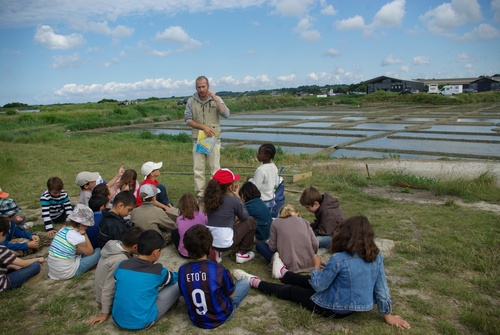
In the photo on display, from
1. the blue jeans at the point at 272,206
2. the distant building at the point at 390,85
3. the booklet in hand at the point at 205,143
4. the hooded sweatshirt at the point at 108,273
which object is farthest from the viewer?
the distant building at the point at 390,85

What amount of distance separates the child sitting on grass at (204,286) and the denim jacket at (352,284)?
0.69 m

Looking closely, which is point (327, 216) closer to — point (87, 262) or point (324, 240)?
point (324, 240)

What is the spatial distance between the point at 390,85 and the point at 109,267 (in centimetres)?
5798

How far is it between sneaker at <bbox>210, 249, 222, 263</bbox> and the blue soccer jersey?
35.2 inches

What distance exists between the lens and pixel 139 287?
2736 mm

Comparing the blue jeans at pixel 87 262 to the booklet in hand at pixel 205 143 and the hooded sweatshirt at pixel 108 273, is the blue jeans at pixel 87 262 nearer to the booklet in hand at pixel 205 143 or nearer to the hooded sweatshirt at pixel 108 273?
the hooded sweatshirt at pixel 108 273

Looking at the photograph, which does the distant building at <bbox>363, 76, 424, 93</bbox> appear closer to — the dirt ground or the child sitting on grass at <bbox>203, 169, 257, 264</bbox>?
the dirt ground

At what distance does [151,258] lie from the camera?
2.83m

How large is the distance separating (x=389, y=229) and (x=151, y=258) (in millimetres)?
3347

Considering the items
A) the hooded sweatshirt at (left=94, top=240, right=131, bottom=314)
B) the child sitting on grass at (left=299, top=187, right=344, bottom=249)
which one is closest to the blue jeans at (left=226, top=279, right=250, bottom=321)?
the hooded sweatshirt at (left=94, top=240, right=131, bottom=314)

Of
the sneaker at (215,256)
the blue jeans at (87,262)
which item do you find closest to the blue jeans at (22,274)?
the blue jeans at (87,262)

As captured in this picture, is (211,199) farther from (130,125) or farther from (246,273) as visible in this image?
(130,125)

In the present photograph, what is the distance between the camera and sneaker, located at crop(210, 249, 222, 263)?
3.73m

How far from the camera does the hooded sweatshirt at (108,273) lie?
2912 mm
